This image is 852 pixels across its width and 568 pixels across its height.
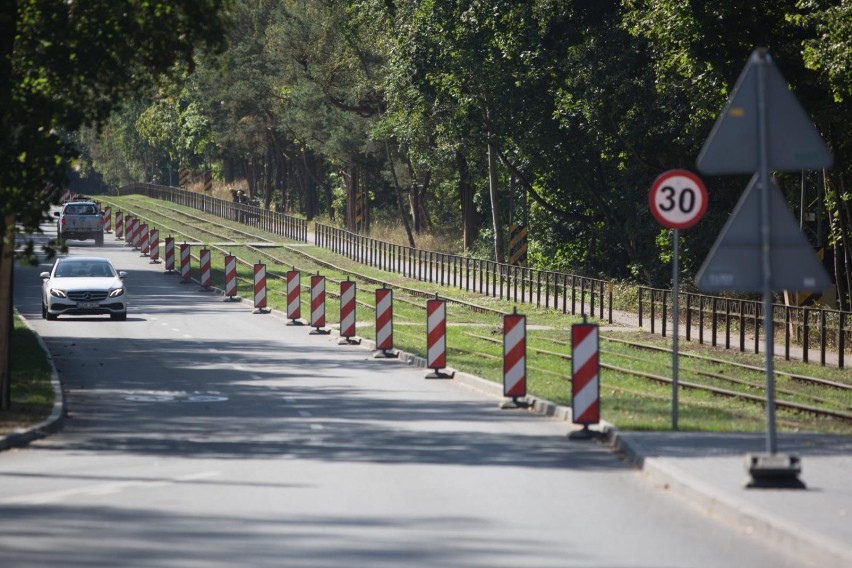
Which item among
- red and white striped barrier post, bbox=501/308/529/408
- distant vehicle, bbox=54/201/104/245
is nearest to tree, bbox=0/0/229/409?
red and white striped barrier post, bbox=501/308/529/408

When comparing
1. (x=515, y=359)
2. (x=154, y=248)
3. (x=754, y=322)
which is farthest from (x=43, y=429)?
(x=154, y=248)

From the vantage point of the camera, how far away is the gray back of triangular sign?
11695 millimetres

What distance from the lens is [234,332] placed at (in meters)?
34.3

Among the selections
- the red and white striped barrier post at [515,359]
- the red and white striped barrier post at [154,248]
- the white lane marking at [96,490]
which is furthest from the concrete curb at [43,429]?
the red and white striped barrier post at [154,248]

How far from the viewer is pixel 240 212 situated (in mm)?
87500

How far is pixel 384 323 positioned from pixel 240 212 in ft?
199

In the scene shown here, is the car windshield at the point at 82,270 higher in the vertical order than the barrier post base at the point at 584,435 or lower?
higher

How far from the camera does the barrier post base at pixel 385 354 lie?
27922 millimetres

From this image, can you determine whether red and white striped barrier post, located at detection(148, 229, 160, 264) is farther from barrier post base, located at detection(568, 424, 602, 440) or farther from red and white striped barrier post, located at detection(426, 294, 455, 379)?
barrier post base, located at detection(568, 424, 602, 440)

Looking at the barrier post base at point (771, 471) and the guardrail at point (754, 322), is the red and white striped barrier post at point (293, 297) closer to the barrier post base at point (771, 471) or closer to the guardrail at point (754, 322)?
the guardrail at point (754, 322)

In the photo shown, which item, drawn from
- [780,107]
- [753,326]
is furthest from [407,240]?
[780,107]

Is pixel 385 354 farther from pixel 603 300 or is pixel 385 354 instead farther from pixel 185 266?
pixel 185 266

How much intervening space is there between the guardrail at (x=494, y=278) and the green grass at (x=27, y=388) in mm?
11190

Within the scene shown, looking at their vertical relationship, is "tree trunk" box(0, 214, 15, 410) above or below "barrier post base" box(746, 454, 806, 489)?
above
